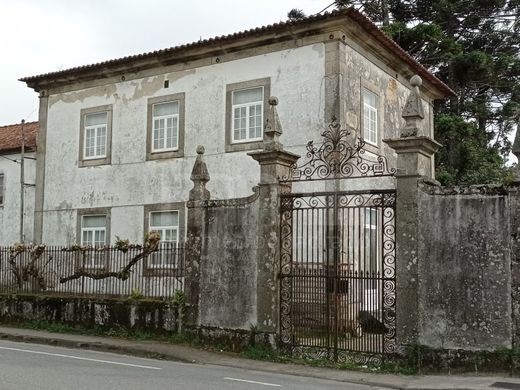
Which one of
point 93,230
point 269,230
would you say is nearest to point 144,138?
point 93,230

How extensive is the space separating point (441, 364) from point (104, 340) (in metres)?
7.17

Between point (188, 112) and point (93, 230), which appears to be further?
point (93, 230)

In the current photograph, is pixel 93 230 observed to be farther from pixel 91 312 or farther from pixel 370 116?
pixel 370 116

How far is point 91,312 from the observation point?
14.4 meters

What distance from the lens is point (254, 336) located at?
37.4ft

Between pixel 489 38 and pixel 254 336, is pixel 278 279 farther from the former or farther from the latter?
pixel 489 38

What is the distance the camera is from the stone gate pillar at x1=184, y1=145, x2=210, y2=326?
1237 cm

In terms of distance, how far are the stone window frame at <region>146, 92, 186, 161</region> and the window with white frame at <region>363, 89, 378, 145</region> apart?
532cm

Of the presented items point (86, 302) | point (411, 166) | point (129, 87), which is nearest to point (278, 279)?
point (411, 166)

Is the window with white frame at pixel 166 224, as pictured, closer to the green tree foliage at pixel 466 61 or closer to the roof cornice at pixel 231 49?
the roof cornice at pixel 231 49

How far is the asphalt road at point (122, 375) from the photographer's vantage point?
26.9 ft

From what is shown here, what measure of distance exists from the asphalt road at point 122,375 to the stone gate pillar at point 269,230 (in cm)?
138

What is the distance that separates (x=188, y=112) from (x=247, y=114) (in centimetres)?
207

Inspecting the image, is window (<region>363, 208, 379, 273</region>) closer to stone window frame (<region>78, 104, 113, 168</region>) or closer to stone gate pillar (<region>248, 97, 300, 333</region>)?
stone gate pillar (<region>248, 97, 300, 333</region>)
